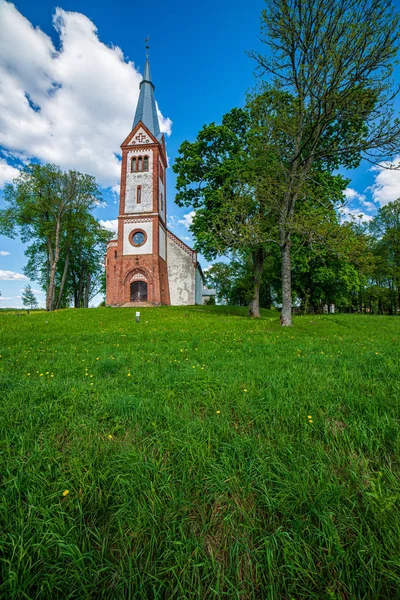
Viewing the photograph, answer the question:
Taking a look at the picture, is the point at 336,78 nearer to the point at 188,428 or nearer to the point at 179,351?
the point at 179,351

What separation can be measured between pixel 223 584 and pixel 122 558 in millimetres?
534

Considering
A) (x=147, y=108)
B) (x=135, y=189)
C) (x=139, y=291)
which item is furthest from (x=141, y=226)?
(x=147, y=108)

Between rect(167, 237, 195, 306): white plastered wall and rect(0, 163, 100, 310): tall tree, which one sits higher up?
rect(0, 163, 100, 310): tall tree

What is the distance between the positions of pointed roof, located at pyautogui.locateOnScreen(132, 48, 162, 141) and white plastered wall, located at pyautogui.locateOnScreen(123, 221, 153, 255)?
1243 cm

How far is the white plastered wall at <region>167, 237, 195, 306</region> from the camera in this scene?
2967cm

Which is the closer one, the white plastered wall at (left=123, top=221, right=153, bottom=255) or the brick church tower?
the brick church tower

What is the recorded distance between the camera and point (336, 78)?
34.2ft

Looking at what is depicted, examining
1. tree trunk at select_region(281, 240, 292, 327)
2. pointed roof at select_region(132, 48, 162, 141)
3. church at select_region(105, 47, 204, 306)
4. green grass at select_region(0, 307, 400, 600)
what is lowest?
green grass at select_region(0, 307, 400, 600)

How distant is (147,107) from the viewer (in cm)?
3247

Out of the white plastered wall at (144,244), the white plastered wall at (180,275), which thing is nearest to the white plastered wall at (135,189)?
the white plastered wall at (144,244)

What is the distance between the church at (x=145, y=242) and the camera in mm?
27484

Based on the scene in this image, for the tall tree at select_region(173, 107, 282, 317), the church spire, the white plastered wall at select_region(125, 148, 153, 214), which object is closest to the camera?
the tall tree at select_region(173, 107, 282, 317)

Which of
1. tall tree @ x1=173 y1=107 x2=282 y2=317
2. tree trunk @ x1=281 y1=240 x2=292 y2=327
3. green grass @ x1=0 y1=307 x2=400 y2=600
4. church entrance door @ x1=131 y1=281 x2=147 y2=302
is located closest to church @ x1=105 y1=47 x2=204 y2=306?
church entrance door @ x1=131 y1=281 x2=147 y2=302

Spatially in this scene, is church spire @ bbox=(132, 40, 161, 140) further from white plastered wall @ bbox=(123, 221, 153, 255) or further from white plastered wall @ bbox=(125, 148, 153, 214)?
white plastered wall @ bbox=(123, 221, 153, 255)
